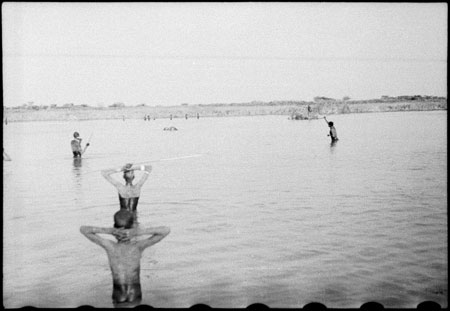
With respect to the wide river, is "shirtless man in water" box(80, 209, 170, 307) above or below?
above

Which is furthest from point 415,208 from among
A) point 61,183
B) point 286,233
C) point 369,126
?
point 369,126

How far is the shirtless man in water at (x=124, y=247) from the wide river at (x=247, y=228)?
589 mm

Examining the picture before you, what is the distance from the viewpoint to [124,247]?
3934mm

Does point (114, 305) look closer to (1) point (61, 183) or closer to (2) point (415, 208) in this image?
(2) point (415, 208)

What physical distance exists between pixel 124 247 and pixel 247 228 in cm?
338

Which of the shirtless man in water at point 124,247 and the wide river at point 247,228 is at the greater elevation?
the shirtless man in water at point 124,247

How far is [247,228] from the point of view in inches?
282

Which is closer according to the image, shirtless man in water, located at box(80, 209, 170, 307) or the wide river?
shirtless man in water, located at box(80, 209, 170, 307)

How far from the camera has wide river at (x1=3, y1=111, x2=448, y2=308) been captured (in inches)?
198

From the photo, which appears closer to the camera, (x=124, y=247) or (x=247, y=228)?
(x=124, y=247)

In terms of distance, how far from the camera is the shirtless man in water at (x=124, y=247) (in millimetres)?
3807

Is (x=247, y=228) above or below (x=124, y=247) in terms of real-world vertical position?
below

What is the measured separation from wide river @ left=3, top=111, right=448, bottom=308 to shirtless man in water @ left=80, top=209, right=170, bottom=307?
59 centimetres

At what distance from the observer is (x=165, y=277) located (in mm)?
5344
